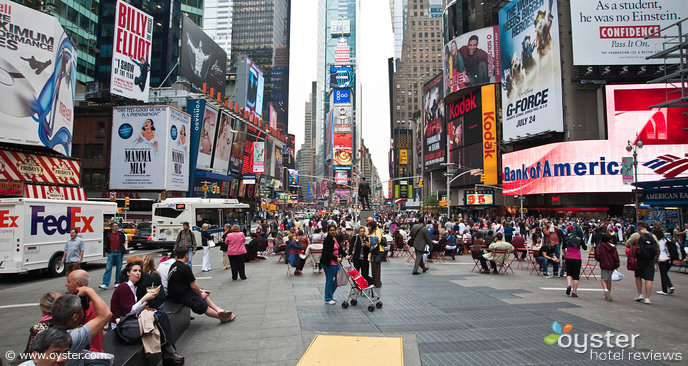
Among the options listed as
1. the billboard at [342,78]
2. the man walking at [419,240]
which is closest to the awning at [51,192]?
the man walking at [419,240]

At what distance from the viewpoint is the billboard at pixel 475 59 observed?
6575cm

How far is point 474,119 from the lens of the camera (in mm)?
68625

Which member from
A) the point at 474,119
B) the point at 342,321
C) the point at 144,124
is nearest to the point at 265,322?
the point at 342,321

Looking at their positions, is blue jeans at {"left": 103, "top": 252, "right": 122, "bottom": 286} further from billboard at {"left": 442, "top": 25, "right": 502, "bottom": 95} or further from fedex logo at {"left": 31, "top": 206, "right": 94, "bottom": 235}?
billboard at {"left": 442, "top": 25, "right": 502, "bottom": 95}

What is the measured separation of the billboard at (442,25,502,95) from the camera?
216 feet

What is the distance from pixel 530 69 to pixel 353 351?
5781cm

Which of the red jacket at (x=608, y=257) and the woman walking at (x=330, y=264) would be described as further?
the red jacket at (x=608, y=257)

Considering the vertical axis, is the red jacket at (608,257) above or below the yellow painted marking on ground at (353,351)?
above

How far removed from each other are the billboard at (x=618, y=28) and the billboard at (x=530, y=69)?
2647mm

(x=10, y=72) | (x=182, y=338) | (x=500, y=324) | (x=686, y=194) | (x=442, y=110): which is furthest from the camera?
(x=442, y=110)

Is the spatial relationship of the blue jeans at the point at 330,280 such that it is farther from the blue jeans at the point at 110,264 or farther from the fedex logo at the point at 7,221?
the fedex logo at the point at 7,221

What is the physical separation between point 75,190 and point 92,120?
25.6 meters

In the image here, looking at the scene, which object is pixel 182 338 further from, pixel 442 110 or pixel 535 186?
pixel 442 110

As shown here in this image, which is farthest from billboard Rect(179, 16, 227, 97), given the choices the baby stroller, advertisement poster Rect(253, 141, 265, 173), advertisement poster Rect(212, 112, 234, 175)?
the baby stroller
